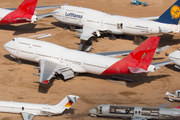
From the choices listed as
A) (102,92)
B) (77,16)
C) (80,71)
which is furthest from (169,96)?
(77,16)

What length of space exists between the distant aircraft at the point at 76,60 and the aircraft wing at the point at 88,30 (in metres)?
11.1

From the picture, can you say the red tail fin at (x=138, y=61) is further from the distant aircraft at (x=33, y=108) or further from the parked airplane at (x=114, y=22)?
the parked airplane at (x=114, y=22)

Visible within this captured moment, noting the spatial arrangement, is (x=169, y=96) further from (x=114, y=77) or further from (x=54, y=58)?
(x=54, y=58)

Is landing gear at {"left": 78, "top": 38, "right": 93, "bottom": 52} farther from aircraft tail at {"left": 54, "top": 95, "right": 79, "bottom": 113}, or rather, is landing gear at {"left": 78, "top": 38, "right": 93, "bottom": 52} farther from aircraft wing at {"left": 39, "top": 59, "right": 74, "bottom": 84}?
aircraft tail at {"left": 54, "top": 95, "right": 79, "bottom": 113}

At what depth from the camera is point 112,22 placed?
192 feet

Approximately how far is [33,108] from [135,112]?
40.8ft

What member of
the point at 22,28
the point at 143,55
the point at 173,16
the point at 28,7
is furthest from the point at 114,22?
the point at 22,28

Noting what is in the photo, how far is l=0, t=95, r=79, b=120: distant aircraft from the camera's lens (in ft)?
110

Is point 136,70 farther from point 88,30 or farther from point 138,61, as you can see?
point 88,30

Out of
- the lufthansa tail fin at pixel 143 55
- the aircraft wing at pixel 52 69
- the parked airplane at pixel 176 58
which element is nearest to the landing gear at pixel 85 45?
the aircraft wing at pixel 52 69

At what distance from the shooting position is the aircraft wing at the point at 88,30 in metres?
54.8

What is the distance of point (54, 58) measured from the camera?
144 feet

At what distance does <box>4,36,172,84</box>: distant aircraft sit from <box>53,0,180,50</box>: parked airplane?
903cm

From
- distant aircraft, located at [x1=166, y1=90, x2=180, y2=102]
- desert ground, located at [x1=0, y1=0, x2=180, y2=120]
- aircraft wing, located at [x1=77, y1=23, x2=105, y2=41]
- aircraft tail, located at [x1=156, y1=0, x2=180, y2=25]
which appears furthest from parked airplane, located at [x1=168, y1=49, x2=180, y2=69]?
aircraft wing, located at [x1=77, y1=23, x2=105, y2=41]
